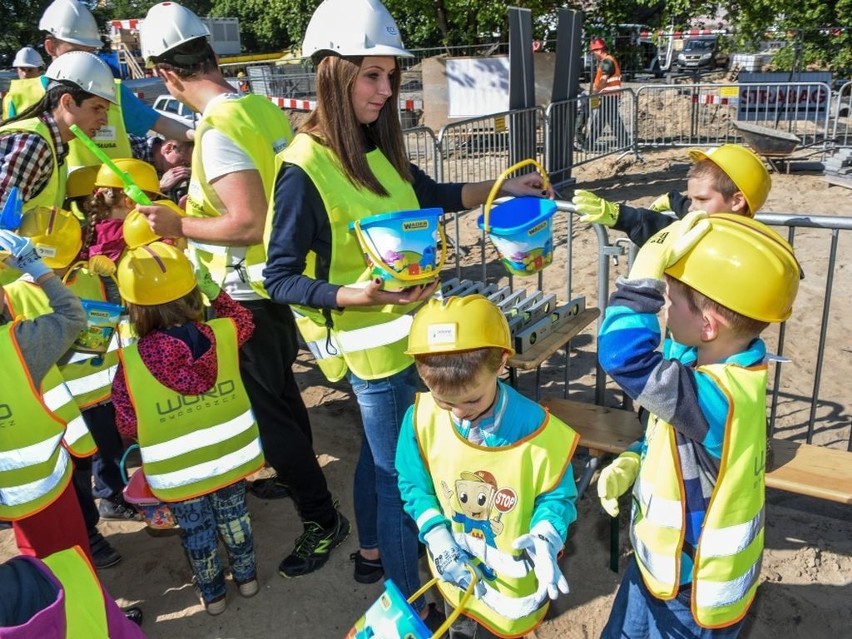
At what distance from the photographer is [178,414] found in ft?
9.74

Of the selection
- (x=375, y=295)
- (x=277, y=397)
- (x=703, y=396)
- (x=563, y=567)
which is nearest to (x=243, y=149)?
(x=375, y=295)

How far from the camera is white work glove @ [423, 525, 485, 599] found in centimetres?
213

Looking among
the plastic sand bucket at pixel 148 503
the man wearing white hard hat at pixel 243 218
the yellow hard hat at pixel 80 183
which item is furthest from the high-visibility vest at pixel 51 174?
the plastic sand bucket at pixel 148 503

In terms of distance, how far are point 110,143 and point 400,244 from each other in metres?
2.84

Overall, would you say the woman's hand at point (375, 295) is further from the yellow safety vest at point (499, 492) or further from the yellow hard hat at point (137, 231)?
the yellow hard hat at point (137, 231)

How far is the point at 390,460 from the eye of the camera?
9.03 feet

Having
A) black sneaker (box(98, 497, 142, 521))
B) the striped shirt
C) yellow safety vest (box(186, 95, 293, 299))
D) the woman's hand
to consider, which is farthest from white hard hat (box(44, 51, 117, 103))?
black sneaker (box(98, 497, 142, 521))

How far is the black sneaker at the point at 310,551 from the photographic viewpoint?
350 cm

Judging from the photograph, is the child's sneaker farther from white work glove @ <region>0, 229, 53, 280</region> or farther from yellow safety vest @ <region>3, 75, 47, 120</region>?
yellow safety vest @ <region>3, 75, 47, 120</region>

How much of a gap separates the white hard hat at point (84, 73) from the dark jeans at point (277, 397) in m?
1.25

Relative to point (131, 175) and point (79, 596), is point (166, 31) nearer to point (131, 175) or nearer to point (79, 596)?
point (131, 175)

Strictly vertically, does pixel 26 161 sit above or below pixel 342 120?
below

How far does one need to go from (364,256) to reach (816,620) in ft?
7.62

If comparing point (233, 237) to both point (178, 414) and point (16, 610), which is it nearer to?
point (178, 414)
